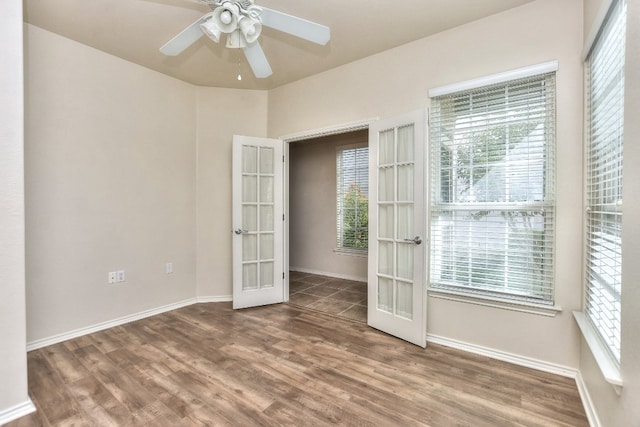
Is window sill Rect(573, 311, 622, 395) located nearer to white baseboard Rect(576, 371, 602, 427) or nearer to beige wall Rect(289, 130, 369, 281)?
white baseboard Rect(576, 371, 602, 427)

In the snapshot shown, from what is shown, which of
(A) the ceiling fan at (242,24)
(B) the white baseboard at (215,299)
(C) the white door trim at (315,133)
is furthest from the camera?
(B) the white baseboard at (215,299)

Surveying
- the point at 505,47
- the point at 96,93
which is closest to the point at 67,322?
the point at 96,93

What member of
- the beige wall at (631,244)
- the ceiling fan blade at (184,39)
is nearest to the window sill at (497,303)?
the beige wall at (631,244)

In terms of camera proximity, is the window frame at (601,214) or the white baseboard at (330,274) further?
the white baseboard at (330,274)

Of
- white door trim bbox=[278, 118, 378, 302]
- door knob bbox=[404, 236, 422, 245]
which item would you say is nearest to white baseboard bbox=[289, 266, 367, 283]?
white door trim bbox=[278, 118, 378, 302]

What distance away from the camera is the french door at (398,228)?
2.60 metres

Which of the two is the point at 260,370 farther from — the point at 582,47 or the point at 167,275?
the point at 582,47

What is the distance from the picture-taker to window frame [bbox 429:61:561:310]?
2.21 m

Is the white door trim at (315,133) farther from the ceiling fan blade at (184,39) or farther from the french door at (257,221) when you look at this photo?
the ceiling fan blade at (184,39)

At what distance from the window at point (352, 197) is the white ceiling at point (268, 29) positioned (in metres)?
2.08

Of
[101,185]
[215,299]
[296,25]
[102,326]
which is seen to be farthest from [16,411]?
[296,25]

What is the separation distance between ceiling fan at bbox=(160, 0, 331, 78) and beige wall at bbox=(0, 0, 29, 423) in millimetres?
854

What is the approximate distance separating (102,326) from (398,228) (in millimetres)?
3142

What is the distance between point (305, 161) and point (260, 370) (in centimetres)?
431
